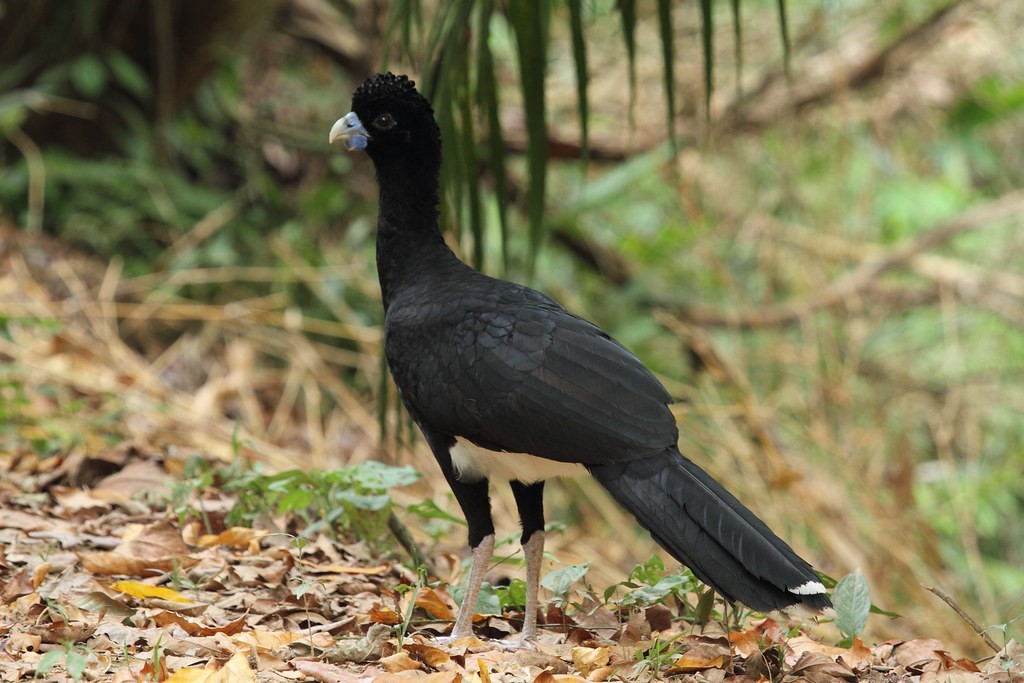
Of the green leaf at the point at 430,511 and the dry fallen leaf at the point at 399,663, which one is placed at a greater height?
the green leaf at the point at 430,511

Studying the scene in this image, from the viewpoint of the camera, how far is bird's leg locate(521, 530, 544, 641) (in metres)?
3.10

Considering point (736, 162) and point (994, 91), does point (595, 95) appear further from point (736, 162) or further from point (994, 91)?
point (994, 91)

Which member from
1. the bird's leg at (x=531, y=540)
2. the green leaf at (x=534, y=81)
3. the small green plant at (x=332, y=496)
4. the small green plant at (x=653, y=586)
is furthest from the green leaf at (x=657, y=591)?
the green leaf at (x=534, y=81)

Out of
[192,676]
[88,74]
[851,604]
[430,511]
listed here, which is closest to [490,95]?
[430,511]

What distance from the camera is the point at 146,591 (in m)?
3.11

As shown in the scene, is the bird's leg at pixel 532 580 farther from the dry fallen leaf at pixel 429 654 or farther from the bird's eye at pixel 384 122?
the bird's eye at pixel 384 122

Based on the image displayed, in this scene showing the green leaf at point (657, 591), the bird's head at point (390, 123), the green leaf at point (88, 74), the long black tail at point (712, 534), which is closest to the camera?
the long black tail at point (712, 534)

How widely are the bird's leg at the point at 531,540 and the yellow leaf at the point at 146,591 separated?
910mm

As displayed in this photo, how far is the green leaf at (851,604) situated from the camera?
2934 millimetres

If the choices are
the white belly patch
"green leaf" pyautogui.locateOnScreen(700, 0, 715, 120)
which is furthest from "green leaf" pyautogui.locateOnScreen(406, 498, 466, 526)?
"green leaf" pyautogui.locateOnScreen(700, 0, 715, 120)

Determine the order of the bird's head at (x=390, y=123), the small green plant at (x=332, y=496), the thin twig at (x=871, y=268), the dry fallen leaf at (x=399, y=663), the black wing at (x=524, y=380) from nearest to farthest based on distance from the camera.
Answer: the dry fallen leaf at (x=399, y=663), the black wing at (x=524, y=380), the small green plant at (x=332, y=496), the bird's head at (x=390, y=123), the thin twig at (x=871, y=268)

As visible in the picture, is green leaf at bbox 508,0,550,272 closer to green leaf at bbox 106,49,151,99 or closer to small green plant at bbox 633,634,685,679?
small green plant at bbox 633,634,685,679

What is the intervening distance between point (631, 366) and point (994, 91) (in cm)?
604

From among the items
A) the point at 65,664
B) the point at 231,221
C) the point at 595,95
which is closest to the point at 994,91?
the point at 595,95
